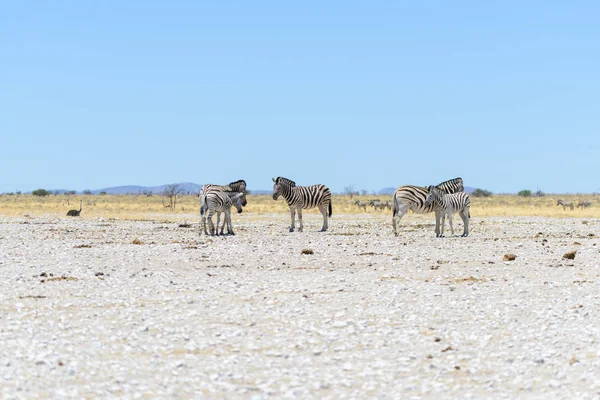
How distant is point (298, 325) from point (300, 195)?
22.5 meters

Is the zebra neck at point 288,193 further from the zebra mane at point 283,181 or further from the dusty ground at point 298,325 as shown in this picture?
the dusty ground at point 298,325

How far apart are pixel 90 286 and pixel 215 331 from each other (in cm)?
505

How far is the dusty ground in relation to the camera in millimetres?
8828

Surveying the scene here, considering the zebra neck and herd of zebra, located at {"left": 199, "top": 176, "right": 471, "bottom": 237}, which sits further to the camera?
the zebra neck

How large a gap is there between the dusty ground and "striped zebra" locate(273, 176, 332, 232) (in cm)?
1162

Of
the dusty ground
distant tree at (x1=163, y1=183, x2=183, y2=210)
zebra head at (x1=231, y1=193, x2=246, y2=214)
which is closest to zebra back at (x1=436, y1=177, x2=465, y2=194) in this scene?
zebra head at (x1=231, y1=193, x2=246, y2=214)

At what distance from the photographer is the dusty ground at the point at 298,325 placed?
8.83 metres

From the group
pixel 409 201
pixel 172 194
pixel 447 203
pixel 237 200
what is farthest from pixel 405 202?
pixel 172 194

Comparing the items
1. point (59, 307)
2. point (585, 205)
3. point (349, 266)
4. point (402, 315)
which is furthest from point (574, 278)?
point (585, 205)

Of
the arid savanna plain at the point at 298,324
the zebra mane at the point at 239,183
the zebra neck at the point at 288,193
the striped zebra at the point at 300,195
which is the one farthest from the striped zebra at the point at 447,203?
the zebra mane at the point at 239,183

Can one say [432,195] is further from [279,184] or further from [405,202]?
[279,184]

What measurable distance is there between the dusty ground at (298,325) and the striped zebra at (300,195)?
11.6 m

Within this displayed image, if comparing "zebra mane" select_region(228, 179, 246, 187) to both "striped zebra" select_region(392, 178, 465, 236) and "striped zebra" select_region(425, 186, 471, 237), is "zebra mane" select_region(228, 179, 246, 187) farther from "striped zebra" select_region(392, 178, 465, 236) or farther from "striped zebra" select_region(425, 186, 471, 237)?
"striped zebra" select_region(425, 186, 471, 237)

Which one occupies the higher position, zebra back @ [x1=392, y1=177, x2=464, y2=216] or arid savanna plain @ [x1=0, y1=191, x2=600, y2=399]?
zebra back @ [x1=392, y1=177, x2=464, y2=216]
